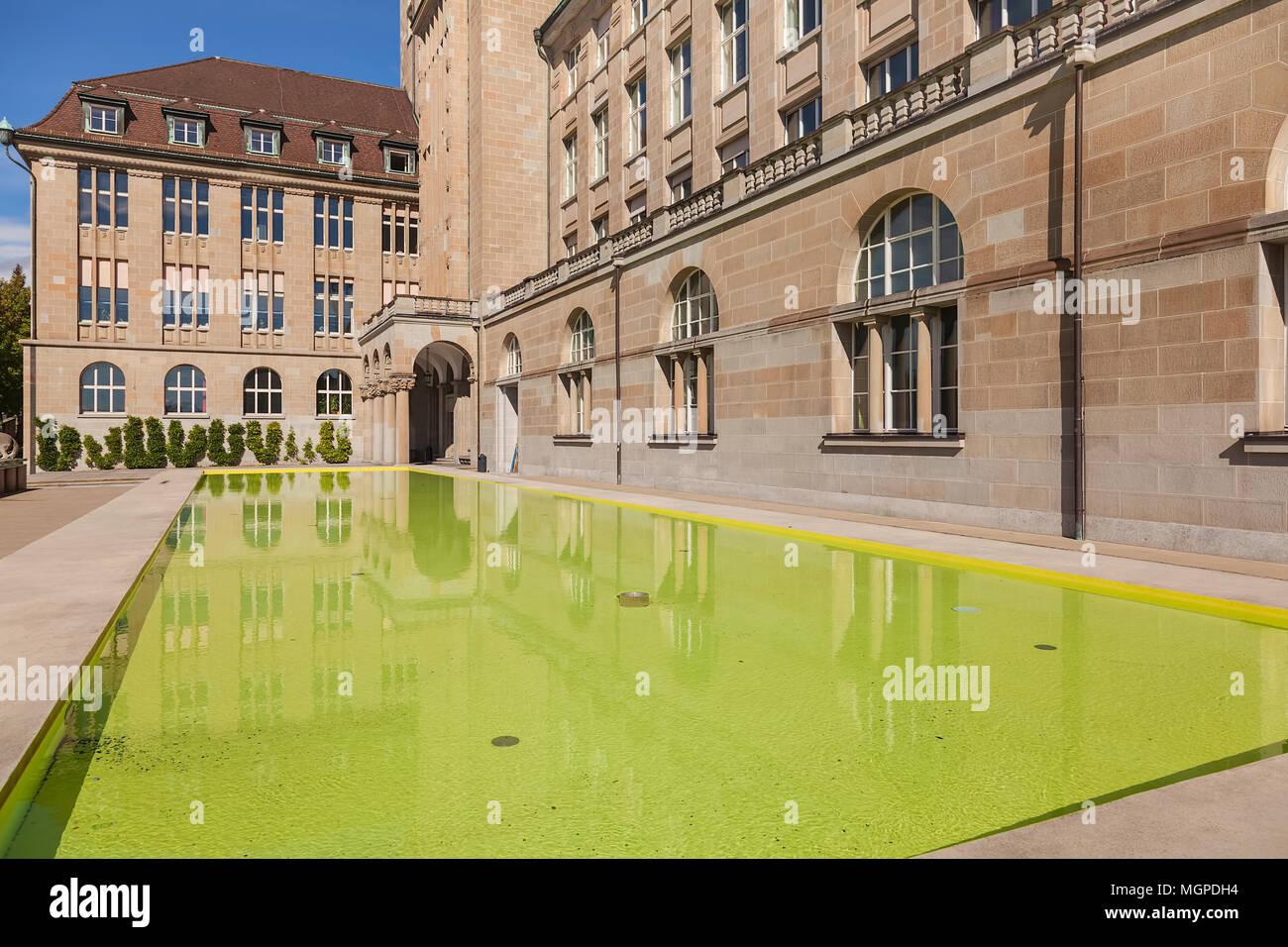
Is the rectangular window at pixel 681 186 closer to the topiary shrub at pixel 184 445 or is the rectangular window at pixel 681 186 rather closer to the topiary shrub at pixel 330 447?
the topiary shrub at pixel 330 447

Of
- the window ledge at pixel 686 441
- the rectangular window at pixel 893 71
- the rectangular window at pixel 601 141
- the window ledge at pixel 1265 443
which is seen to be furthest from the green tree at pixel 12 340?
the window ledge at pixel 1265 443

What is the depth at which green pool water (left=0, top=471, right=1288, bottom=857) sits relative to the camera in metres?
3.28

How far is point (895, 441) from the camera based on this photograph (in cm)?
1491

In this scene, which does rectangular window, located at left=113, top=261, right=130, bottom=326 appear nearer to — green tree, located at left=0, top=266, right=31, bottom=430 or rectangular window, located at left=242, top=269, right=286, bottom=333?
rectangular window, located at left=242, top=269, right=286, bottom=333

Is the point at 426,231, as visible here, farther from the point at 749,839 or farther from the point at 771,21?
the point at 749,839

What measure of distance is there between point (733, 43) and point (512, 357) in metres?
16.6

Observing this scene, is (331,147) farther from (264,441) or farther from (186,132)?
(264,441)

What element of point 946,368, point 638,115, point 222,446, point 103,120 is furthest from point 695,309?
point 103,120

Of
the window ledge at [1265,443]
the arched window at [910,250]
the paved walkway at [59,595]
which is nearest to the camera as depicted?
the paved walkway at [59,595]

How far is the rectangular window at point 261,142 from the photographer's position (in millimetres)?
45812

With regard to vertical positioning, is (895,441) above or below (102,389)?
below

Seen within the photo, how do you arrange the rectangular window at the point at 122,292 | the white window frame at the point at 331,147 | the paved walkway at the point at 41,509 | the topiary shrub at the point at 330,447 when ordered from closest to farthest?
1. the paved walkway at the point at 41,509
2. the rectangular window at the point at 122,292
3. the topiary shrub at the point at 330,447
4. the white window frame at the point at 331,147

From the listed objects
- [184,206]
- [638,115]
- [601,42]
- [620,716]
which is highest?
[601,42]

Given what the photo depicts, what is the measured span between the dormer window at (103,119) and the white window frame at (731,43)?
36.1 metres
